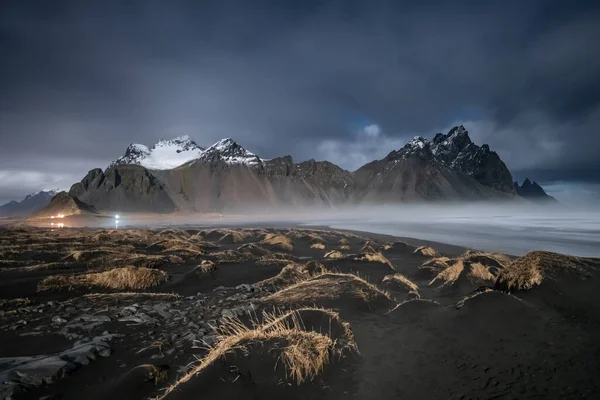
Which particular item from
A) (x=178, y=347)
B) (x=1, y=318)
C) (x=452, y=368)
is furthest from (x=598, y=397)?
(x=1, y=318)

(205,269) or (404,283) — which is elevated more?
(404,283)

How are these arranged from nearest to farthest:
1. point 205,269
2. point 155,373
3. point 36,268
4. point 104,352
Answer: point 155,373
point 104,352
point 36,268
point 205,269

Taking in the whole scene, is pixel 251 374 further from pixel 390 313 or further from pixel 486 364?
pixel 390 313

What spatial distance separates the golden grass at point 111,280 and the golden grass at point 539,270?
17.5 metres

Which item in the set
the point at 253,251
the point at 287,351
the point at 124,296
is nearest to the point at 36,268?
the point at 124,296

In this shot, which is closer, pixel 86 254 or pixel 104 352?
pixel 104 352

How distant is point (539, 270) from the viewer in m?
11.4

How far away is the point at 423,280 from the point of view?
19719 millimetres

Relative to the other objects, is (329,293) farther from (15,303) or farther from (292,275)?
(15,303)

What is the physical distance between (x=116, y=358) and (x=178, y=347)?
1.52 metres

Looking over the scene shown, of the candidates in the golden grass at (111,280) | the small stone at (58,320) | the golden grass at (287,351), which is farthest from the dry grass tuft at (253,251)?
the golden grass at (287,351)

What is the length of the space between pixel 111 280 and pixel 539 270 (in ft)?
65.0

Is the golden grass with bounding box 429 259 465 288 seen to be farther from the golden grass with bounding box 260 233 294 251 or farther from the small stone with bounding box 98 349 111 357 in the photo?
the golden grass with bounding box 260 233 294 251

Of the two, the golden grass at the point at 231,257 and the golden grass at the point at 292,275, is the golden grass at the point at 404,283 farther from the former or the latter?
the golden grass at the point at 231,257
